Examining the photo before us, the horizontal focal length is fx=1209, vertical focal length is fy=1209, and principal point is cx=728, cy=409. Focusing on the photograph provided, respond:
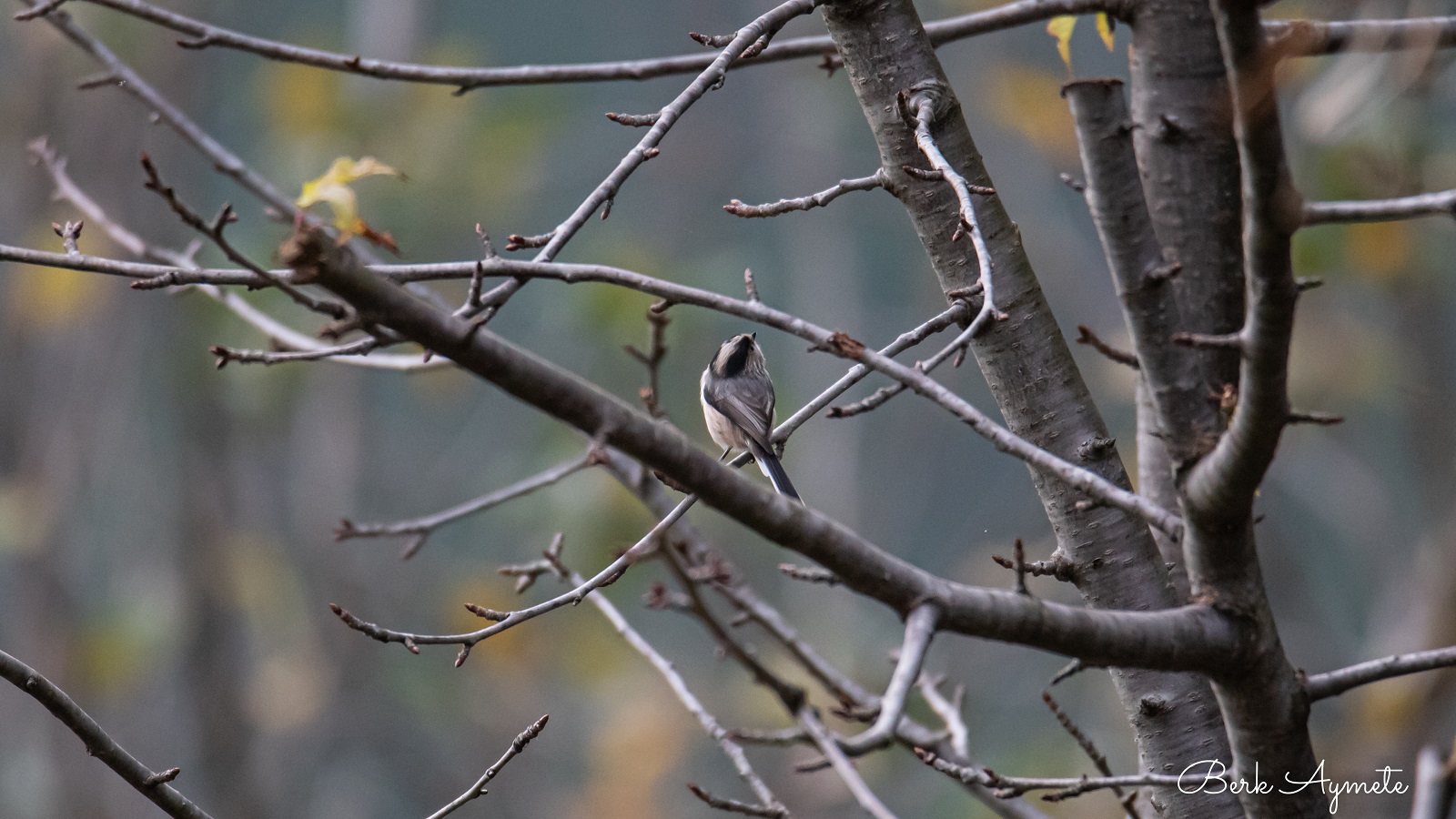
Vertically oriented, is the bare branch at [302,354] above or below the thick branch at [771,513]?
above

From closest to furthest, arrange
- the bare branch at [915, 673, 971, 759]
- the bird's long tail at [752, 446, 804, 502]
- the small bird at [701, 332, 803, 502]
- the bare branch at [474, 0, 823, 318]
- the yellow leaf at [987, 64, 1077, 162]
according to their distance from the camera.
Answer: the bare branch at [474, 0, 823, 318]
the bare branch at [915, 673, 971, 759]
the bird's long tail at [752, 446, 804, 502]
the small bird at [701, 332, 803, 502]
the yellow leaf at [987, 64, 1077, 162]

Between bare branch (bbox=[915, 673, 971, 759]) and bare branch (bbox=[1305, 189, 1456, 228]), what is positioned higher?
bare branch (bbox=[1305, 189, 1456, 228])

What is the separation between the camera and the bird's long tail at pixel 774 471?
119 inches

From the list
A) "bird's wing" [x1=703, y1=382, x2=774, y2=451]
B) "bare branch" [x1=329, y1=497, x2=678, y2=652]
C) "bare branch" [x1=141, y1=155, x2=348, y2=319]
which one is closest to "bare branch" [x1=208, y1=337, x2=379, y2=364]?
"bare branch" [x1=141, y1=155, x2=348, y2=319]

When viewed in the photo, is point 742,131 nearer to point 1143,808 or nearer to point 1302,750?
point 1143,808

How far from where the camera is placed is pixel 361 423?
7.38m

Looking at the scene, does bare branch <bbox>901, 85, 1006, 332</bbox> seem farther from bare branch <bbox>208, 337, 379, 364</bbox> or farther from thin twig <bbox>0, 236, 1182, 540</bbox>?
bare branch <bbox>208, 337, 379, 364</bbox>

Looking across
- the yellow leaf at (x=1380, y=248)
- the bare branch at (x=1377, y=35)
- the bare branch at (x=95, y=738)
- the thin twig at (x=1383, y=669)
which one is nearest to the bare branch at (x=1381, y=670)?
the thin twig at (x=1383, y=669)

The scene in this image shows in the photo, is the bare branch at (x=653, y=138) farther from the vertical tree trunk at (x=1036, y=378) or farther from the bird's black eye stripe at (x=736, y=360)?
the bird's black eye stripe at (x=736, y=360)

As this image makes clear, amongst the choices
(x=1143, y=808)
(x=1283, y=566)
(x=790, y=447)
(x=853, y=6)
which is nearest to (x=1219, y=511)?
(x=853, y=6)

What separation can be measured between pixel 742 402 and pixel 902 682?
2334mm

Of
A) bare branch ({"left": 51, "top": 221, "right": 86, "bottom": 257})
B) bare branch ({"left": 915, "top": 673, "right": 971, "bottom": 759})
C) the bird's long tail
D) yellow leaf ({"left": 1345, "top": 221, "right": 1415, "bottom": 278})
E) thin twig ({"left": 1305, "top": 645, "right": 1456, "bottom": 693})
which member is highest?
bare branch ({"left": 51, "top": 221, "right": 86, "bottom": 257})

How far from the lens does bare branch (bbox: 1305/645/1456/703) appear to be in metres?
1.47

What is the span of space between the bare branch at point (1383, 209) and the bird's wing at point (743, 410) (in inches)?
81.0
